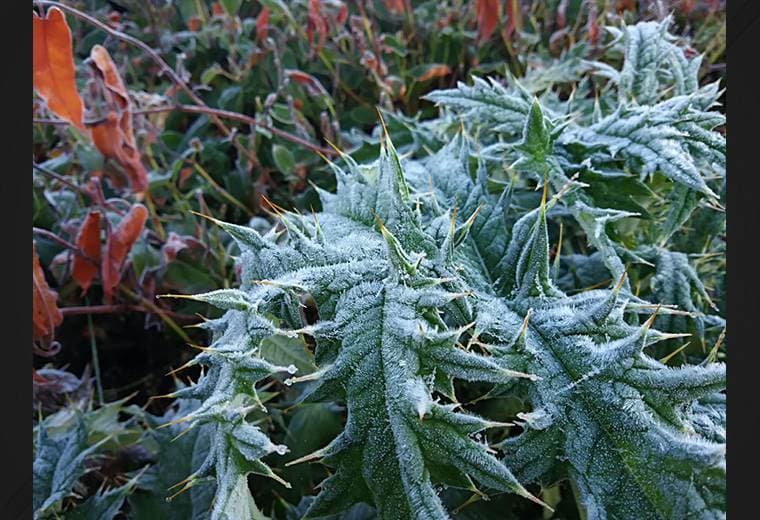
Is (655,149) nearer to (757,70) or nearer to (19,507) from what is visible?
(757,70)

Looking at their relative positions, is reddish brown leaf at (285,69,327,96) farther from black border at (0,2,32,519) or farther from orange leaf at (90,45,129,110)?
black border at (0,2,32,519)

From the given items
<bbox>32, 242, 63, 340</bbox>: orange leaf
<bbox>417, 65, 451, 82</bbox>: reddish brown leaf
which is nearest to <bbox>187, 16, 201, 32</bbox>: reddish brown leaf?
<bbox>417, 65, 451, 82</bbox>: reddish brown leaf

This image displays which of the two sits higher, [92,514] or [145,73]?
[145,73]

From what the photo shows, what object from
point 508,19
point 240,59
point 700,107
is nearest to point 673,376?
point 700,107

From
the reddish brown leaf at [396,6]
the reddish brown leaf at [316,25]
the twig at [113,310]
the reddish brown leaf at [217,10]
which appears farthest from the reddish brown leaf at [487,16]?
the twig at [113,310]

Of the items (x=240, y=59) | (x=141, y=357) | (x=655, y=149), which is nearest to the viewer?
(x=655, y=149)
